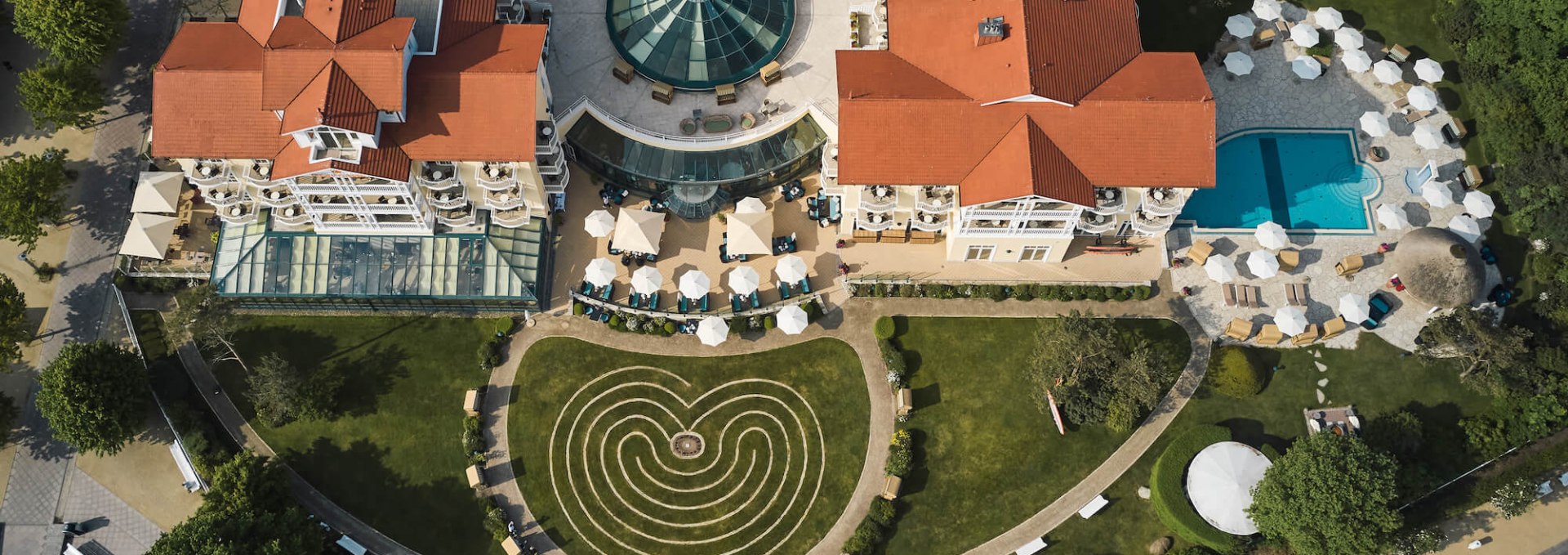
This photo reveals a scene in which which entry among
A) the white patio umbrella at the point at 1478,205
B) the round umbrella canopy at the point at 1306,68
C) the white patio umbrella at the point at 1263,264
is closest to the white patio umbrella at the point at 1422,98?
the round umbrella canopy at the point at 1306,68

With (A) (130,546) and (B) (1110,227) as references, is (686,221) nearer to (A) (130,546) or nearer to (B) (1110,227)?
(B) (1110,227)

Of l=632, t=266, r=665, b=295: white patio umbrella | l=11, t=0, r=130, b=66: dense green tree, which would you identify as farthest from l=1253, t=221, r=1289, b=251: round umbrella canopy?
l=11, t=0, r=130, b=66: dense green tree

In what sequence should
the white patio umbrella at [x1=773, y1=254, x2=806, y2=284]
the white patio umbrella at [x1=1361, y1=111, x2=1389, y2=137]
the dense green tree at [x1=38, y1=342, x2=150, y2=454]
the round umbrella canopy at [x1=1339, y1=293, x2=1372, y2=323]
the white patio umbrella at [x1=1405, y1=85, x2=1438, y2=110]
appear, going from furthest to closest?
1. the white patio umbrella at [x1=1405, y1=85, x2=1438, y2=110]
2. the white patio umbrella at [x1=1361, y1=111, x2=1389, y2=137]
3. the white patio umbrella at [x1=773, y1=254, x2=806, y2=284]
4. the round umbrella canopy at [x1=1339, y1=293, x2=1372, y2=323]
5. the dense green tree at [x1=38, y1=342, x2=150, y2=454]

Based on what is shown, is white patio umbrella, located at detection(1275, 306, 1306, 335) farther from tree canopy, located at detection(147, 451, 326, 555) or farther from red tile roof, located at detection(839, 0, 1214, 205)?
tree canopy, located at detection(147, 451, 326, 555)

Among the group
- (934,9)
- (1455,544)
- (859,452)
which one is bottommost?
(1455,544)

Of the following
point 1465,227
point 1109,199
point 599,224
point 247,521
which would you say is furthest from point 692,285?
point 1465,227

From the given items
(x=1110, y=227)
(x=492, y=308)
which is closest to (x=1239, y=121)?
(x=1110, y=227)

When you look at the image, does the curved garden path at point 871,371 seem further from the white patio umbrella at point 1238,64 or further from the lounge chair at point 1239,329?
the white patio umbrella at point 1238,64
